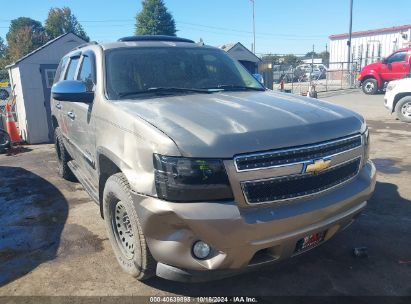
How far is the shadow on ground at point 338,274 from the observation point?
2916 mm

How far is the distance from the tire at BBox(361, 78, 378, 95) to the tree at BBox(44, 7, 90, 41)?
206 ft

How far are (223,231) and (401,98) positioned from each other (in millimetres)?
10047

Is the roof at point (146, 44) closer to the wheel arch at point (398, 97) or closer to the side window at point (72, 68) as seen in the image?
the side window at point (72, 68)

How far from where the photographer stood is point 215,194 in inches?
92.3

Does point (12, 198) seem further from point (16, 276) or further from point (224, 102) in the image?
point (224, 102)

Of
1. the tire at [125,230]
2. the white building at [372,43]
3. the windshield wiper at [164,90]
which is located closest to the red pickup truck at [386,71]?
the white building at [372,43]

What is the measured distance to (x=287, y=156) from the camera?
7.98 ft

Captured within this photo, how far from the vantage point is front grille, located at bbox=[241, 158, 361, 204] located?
2.37m

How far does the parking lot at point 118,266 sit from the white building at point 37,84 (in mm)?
4751

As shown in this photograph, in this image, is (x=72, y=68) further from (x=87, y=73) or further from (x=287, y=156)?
(x=287, y=156)

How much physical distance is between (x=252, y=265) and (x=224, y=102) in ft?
4.47

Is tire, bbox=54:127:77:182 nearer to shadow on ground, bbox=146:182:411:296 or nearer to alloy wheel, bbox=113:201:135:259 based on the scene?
alloy wheel, bbox=113:201:135:259

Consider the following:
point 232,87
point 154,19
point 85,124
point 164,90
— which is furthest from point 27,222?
point 154,19

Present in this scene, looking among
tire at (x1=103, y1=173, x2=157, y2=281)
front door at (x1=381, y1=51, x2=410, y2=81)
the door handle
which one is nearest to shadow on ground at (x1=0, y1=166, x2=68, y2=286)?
tire at (x1=103, y1=173, x2=157, y2=281)
